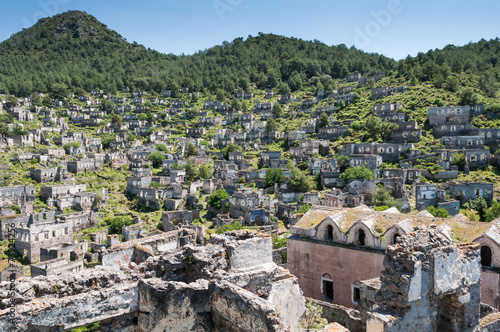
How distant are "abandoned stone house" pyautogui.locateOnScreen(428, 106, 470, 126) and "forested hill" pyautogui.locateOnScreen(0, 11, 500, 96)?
20.6m

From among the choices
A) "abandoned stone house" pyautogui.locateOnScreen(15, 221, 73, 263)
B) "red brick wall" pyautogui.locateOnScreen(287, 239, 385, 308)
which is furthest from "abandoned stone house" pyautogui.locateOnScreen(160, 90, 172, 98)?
"red brick wall" pyautogui.locateOnScreen(287, 239, 385, 308)

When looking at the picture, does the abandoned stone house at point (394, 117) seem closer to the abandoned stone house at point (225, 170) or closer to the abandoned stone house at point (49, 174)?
the abandoned stone house at point (225, 170)

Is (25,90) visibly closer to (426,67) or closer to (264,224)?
(264,224)

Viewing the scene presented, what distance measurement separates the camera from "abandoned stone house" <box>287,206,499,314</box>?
1622 cm

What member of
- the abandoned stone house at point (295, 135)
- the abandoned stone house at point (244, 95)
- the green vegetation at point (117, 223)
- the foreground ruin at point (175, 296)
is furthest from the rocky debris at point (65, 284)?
the abandoned stone house at point (244, 95)

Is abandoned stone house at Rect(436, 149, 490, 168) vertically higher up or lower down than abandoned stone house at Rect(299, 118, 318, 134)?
lower down

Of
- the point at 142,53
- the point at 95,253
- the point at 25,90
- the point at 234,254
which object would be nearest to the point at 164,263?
the point at 234,254

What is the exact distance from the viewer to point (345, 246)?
57.0ft

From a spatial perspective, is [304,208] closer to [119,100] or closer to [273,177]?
[273,177]

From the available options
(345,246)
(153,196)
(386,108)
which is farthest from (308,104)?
(345,246)

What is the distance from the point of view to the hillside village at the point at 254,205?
8.88 m

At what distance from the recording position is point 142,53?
185 m

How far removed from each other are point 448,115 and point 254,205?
134 ft

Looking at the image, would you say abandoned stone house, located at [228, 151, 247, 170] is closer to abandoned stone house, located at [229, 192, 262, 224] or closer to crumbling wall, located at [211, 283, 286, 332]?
abandoned stone house, located at [229, 192, 262, 224]
